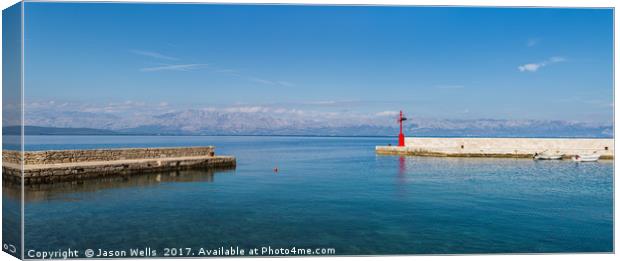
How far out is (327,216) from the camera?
11273mm

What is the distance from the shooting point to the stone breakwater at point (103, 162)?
53.0ft

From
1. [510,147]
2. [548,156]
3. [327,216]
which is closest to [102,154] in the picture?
[327,216]

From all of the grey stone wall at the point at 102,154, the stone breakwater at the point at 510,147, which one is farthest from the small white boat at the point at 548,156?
the grey stone wall at the point at 102,154

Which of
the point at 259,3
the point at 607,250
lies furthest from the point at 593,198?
the point at 259,3

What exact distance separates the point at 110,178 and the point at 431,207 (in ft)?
42.3

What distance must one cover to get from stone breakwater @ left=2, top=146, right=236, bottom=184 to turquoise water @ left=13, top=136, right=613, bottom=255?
0.77 m

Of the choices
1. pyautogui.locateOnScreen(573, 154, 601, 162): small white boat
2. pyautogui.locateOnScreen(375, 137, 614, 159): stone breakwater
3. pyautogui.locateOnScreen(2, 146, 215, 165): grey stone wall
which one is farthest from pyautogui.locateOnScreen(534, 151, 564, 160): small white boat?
pyautogui.locateOnScreen(2, 146, 215, 165): grey stone wall

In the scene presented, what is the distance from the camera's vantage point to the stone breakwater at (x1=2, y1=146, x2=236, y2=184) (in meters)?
16.2

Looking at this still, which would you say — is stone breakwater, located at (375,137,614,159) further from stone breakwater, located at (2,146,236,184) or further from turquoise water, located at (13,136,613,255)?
stone breakwater, located at (2,146,236,184)

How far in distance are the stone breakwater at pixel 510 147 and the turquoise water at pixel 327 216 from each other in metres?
19.7

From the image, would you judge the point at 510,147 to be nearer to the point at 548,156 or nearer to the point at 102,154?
the point at 548,156

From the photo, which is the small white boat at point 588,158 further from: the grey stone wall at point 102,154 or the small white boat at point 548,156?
the grey stone wall at point 102,154

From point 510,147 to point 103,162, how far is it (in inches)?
1312

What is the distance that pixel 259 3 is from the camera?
7566mm
